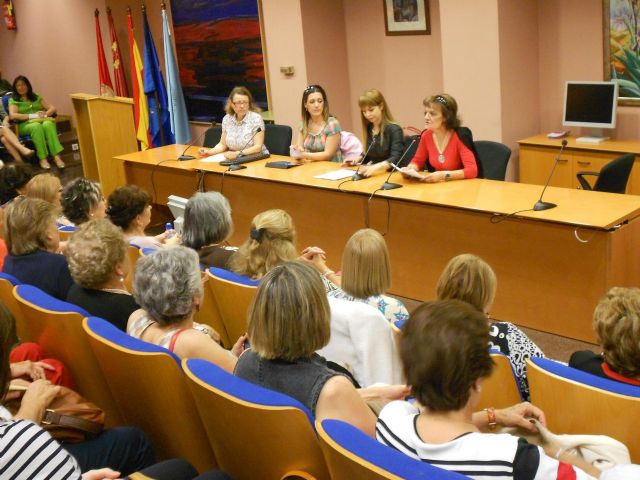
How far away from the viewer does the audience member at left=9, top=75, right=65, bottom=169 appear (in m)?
9.63

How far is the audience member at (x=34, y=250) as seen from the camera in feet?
10.4

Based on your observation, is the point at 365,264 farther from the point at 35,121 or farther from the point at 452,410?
the point at 35,121

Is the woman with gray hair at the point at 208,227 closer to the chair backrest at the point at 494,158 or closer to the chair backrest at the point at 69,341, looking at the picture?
the chair backrest at the point at 69,341

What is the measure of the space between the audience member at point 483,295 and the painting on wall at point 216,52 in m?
5.86

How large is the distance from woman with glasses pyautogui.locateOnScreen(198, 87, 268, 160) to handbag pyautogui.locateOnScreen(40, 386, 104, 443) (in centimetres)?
399

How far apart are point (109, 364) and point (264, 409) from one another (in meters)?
0.72

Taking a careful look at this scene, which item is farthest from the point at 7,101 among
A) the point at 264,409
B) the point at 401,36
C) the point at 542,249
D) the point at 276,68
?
the point at 264,409

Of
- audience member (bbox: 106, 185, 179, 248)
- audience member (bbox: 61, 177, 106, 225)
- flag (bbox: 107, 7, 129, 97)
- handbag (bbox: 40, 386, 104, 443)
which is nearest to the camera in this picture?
handbag (bbox: 40, 386, 104, 443)

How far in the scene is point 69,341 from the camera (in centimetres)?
248

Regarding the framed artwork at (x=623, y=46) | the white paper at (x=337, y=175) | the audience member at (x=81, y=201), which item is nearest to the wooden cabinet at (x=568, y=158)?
the framed artwork at (x=623, y=46)

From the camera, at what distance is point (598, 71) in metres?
6.13

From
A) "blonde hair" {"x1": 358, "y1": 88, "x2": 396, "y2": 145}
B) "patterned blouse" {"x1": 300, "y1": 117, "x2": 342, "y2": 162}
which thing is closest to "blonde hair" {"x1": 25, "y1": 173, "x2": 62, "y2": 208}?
"blonde hair" {"x1": 358, "y1": 88, "x2": 396, "y2": 145}

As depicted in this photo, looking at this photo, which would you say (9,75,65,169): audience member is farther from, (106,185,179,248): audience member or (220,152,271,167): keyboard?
(106,185,179,248): audience member

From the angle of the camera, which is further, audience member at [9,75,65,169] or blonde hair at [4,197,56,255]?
audience member at [9,75,65,169]
